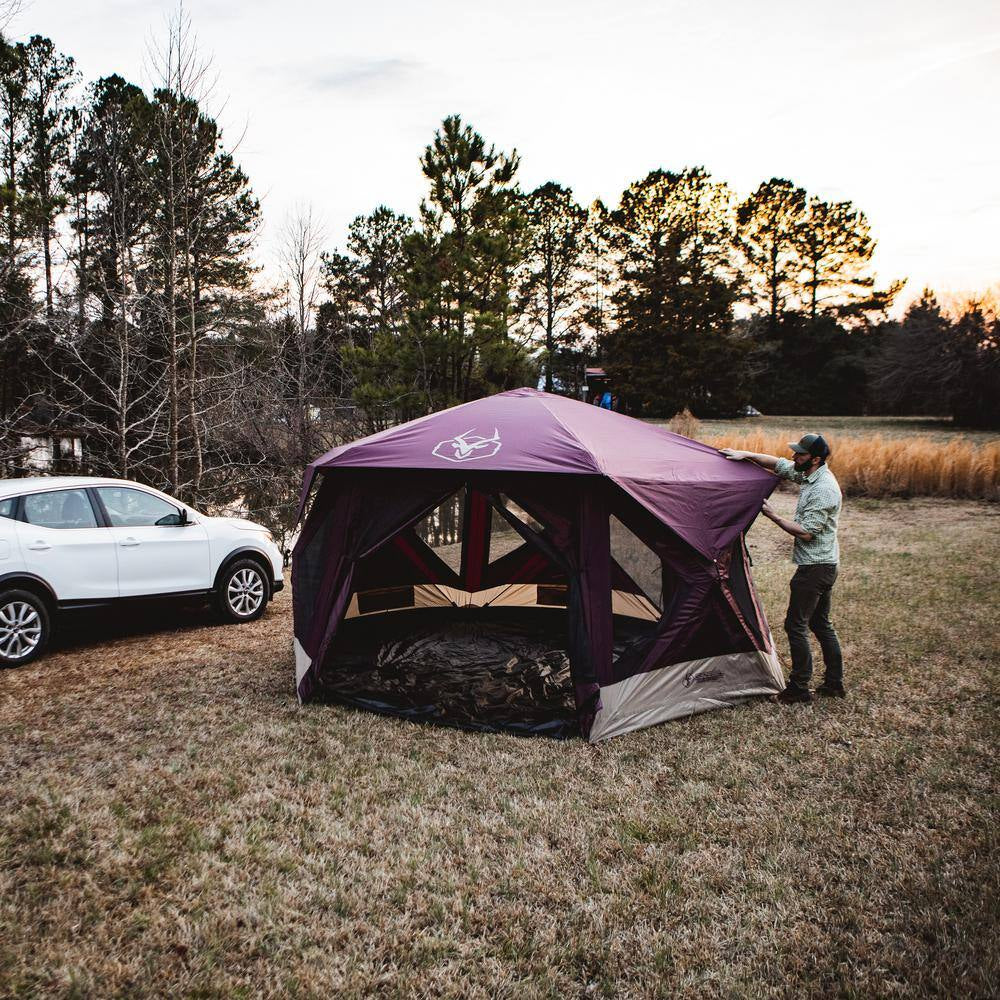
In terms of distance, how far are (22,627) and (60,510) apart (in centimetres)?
103

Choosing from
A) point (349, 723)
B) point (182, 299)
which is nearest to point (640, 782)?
point (349, 723)

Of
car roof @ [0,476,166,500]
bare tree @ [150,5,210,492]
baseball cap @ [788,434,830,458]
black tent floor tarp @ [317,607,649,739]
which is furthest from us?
bare tree @ [150,5,210,492]

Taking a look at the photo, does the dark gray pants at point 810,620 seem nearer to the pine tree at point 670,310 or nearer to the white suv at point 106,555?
the white suv at point 106,555

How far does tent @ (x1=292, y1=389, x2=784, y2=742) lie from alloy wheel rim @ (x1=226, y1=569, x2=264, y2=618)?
5.25 ft

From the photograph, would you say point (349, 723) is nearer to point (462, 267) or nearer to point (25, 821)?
point (25, 821)

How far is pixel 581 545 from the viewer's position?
4.73m

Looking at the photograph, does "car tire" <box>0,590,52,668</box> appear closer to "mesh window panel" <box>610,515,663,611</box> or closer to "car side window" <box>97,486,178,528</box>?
"car side window" <box>97,486,178,528</box>

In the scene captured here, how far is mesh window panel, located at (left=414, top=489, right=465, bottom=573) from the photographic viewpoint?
7629 millimetres

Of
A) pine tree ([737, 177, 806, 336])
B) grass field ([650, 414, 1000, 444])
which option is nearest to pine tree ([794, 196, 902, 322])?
pine tree ([737, 177, 806, 336])

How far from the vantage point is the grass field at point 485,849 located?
2625 millimetres

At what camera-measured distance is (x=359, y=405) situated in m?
17.0

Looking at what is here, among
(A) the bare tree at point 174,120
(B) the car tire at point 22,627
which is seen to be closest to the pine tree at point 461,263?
(A) the bare tree at point 174,120

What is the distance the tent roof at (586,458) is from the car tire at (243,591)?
7.21 ft

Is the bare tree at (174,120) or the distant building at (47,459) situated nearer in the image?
the bare tree at (174,120)
